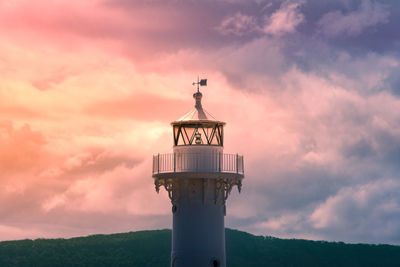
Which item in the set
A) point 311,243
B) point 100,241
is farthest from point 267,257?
point 100,241

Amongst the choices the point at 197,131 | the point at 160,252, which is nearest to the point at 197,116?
the point at 197,131

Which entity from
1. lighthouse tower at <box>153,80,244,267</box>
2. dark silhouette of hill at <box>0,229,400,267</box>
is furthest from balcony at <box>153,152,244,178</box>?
dark silhouette of hill at <box>0,229,400,267</box>

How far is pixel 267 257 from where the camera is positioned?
138 meters

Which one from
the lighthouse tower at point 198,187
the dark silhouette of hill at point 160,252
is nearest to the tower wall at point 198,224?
the lighthouse tower at point 198,187

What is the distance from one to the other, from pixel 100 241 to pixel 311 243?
48.0 m

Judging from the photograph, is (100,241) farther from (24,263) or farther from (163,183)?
(163,183)

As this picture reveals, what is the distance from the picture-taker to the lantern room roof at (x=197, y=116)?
34.5 meters

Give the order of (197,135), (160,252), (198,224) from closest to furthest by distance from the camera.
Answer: (198,224) → (197,135) → (160,252)

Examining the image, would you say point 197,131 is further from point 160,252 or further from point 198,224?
point 160,252

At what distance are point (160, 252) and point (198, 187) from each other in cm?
9795

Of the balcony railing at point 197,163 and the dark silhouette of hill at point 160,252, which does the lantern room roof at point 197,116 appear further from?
the dark silhouette of hill at point 160,252

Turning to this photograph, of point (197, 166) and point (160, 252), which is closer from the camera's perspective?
point (197, 166)

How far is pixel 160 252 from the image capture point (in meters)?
130

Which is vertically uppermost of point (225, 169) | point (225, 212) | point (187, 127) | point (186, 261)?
point (187, 127)
